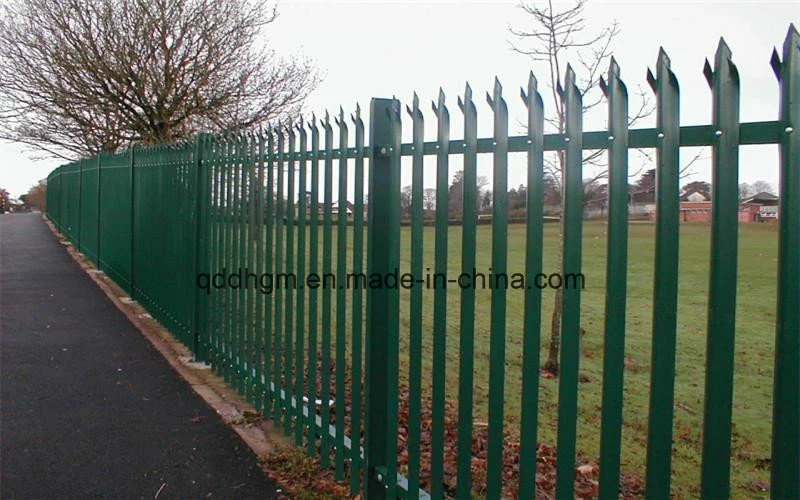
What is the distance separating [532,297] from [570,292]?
171 mm

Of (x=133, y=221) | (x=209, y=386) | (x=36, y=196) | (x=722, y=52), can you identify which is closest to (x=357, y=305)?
(x=722, y=52)

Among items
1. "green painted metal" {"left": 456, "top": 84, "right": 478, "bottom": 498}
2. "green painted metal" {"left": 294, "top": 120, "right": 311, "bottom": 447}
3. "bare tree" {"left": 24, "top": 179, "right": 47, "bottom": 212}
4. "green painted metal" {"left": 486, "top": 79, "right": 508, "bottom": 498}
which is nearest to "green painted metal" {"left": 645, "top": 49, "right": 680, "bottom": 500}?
"green painted metal" {"left": 486, "top": 79, "right": 508, "bottom": 498}

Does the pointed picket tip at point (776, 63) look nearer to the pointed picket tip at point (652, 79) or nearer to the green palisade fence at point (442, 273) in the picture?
the green palisade fence at point (442, 273)

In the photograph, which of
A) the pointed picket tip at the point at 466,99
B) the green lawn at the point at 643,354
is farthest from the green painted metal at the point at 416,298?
the pointed picket tip at the point at 466,99

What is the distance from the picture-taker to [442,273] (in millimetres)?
3133

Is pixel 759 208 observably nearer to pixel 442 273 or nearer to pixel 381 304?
pixel 442 273

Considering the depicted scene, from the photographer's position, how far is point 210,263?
634cm

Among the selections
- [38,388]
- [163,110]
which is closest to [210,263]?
[38,388]

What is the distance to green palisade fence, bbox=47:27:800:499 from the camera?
2.04m

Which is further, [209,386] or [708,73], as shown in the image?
[209,386]

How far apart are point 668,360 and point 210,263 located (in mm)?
4864

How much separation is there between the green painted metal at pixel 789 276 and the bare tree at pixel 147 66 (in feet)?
45.9

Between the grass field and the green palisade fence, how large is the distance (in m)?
0.28

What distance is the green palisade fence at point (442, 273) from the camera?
204cm
